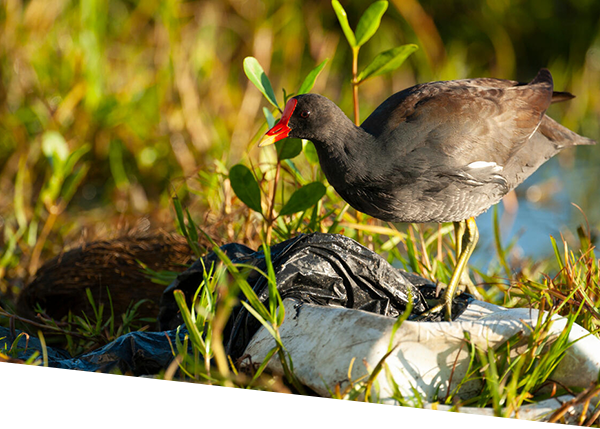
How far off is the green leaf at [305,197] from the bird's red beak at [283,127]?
0.27 meters

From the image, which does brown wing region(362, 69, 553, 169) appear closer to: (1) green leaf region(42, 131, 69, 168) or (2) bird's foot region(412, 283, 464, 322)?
(2) bird's foot region(412, 283, 464, 322)

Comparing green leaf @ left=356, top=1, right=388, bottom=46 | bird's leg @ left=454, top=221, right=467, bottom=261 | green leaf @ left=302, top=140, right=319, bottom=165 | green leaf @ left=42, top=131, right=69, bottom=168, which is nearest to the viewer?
green leaf @ left=356, top=1, right=388, bottom=46

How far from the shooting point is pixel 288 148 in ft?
7.50

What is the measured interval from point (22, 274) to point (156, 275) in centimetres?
81

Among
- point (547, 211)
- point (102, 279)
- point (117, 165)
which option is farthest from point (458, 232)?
point (117, 165)

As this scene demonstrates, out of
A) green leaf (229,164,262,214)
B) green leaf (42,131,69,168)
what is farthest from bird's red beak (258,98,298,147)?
green leaf (42,131,69,168)

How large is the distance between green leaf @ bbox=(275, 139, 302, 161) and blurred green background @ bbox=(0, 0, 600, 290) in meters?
0.90

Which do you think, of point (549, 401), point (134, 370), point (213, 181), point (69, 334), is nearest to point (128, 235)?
point (213, 181)

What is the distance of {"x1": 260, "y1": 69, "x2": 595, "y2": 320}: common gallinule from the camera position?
189 cm

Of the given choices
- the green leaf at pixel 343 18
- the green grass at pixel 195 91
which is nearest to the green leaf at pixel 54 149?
the green grass at pixel 195 91

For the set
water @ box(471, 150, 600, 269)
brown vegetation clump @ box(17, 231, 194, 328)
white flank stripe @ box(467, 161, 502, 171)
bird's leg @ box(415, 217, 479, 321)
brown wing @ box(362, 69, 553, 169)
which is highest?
brown wing @ box(362, 69, 553, 169)

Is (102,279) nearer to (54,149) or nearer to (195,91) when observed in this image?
(54,149)

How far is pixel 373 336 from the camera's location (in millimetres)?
1518

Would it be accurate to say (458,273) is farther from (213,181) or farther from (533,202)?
(533,202)
